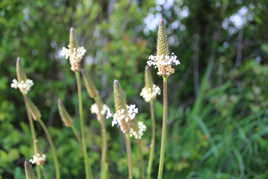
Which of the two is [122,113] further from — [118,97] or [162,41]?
[162,41]

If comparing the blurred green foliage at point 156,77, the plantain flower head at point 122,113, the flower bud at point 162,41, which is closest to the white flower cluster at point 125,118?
the plantain flower head at point 122,113

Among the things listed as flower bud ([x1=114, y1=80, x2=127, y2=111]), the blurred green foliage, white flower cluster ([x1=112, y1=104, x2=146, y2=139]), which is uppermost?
the blurred green foliage

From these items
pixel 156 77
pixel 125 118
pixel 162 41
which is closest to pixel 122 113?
pixel 125 118

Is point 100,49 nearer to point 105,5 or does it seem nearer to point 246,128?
point 105,5

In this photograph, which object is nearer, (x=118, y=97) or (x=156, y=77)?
(x=118, y=97)

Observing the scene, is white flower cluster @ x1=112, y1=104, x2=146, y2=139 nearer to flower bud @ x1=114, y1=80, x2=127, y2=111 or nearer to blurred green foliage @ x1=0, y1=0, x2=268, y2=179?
flower bud @ x1=114, y1=80, x2=127, y2=111

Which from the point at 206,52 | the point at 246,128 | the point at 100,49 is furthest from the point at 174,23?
the point at 246,128

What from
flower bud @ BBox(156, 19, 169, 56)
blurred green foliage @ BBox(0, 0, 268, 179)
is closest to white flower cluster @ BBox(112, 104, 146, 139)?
flower bud @ BBox(156, 19, 169, 56)

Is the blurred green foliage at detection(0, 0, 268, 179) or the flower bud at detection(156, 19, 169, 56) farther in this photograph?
the blurred green foliage at detection(0, 0, 268, 179)
